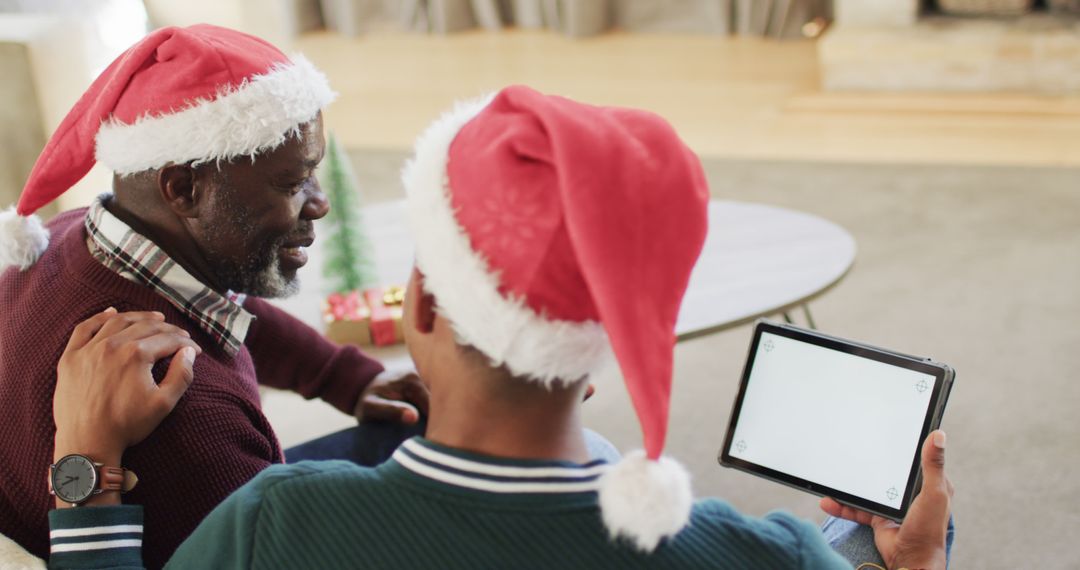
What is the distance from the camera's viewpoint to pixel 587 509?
877mm

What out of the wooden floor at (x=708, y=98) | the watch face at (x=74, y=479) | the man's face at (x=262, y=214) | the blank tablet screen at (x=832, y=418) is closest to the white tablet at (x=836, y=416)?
the blank tablet screen at (x=832, y=418)

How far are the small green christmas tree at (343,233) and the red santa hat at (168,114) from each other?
0.63 meters

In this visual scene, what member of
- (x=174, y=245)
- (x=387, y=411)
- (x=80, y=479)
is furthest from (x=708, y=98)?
(x=80, y=479)

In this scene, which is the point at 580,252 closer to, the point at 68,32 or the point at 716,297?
the point at 716,297

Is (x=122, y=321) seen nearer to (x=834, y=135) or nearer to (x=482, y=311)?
(x=482, y=311)

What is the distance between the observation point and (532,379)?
911mm

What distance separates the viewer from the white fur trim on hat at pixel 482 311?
Answer: 88cm

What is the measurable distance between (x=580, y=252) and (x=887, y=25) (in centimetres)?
370

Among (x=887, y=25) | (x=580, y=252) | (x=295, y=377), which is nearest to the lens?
(x=580, y=252)

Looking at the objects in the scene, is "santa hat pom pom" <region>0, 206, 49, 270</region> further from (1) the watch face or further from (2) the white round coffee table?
(2) the white round coffee table

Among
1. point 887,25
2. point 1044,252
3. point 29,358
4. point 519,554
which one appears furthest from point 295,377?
point 887,25

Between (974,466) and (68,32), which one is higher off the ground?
(68,32)

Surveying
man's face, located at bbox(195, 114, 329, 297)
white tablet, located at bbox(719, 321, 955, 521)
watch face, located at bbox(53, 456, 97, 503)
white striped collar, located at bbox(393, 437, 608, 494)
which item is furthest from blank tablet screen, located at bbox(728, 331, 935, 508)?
watch face, located at bbox(53, 456, 97, 503)

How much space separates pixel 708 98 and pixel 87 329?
3.42 metres
